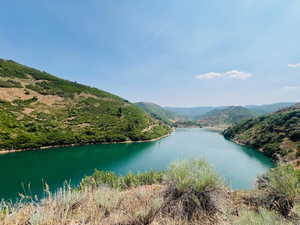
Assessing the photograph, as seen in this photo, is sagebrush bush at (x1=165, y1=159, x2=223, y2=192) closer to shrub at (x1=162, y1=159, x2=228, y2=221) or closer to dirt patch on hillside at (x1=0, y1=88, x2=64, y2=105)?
shrub at (x1=162, y1=159, x2=228, y2=221)

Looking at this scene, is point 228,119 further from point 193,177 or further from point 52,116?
point 193,177

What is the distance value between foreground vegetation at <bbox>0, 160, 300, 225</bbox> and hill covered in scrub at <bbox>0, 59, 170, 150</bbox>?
1468 inches

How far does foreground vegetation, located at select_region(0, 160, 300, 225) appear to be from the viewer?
7.79 ft

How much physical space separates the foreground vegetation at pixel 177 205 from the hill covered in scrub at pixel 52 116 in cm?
3728

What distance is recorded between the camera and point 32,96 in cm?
5025

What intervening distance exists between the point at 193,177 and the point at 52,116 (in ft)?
168

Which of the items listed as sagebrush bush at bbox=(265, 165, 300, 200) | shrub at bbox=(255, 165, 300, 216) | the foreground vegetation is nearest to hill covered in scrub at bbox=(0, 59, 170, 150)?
the foreground vegetation

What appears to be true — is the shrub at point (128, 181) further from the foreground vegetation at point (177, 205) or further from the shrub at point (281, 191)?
the shrub at point (281, 191)

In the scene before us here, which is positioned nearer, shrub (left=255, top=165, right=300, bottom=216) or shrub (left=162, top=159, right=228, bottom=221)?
shrub (left=162, top=159, right=228, bottom=221)

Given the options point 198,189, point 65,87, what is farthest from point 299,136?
point 65,87

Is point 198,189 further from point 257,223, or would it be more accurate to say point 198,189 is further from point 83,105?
point 83,105

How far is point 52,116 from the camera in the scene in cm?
4541

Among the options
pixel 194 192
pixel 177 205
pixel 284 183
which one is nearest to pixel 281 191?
pixel 284 183

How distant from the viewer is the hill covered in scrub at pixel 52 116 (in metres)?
34.8
